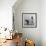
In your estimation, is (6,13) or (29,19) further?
(29,19)

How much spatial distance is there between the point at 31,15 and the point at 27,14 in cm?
20

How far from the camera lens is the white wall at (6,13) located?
4363 millimetres

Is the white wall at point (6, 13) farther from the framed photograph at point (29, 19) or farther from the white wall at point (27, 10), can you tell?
the framed photograph at point (29, 19)

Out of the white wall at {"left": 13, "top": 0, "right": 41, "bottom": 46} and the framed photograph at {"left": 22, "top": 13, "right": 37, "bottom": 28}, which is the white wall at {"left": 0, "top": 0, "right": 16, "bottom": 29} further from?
the framed photograph at {"left": 22, "top": 13, "right": 37, "bottom": 28}

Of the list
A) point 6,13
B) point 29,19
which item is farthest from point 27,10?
point 6,13

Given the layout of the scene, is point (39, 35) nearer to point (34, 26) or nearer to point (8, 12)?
point (34, 26)

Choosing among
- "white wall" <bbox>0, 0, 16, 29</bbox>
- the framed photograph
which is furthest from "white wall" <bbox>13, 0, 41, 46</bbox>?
"white wall" <bbox>0, 0, 16, 29</bbox>

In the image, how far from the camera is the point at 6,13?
444 cm

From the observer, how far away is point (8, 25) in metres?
4.43

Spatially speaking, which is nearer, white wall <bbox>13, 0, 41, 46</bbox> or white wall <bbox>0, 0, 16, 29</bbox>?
white wall <bbox>0, 0, 16, 29</bbox>

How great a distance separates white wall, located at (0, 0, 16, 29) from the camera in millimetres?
4363

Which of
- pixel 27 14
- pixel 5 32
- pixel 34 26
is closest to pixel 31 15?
pixel 27 14

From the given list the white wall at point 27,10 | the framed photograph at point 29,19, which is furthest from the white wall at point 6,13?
the framed photograph at point 29,19

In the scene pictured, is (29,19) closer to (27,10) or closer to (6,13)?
(27,10)
